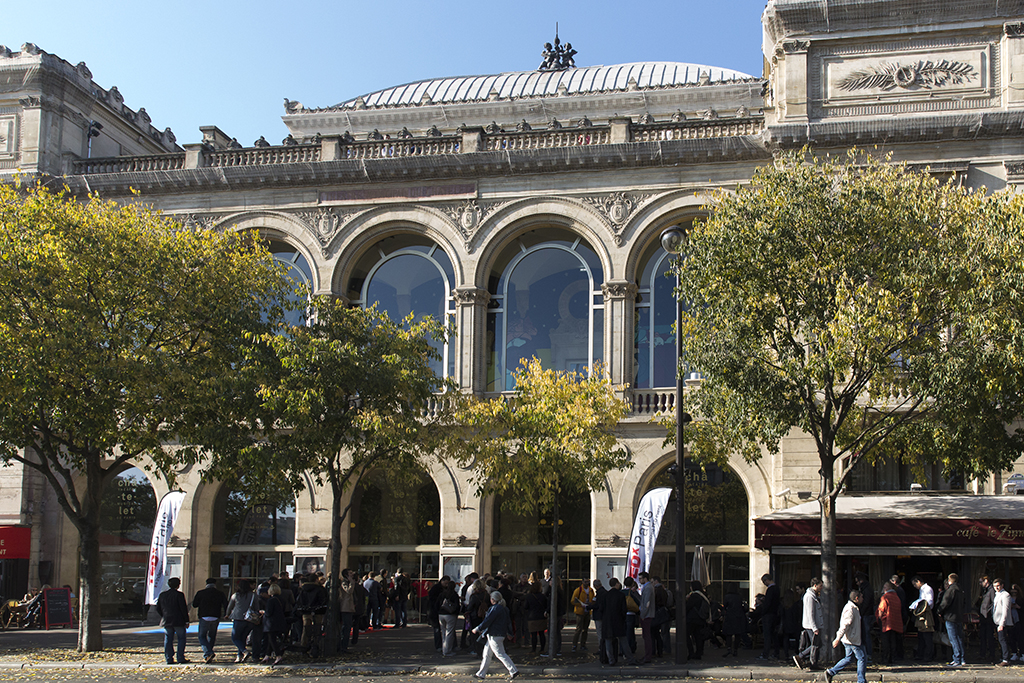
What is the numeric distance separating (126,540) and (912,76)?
2399cm

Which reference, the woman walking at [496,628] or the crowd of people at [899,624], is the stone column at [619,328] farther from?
the woman walking at [496,628]

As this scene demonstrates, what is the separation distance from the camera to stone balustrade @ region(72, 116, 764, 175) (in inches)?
1133

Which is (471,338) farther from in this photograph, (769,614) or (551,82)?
(551,82)

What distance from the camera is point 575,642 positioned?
837 inches

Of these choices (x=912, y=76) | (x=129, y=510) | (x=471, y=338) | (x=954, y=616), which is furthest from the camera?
(x=129, y=510)

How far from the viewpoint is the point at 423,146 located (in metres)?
30.6

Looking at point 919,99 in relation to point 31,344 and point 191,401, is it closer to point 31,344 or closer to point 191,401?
point 191,401

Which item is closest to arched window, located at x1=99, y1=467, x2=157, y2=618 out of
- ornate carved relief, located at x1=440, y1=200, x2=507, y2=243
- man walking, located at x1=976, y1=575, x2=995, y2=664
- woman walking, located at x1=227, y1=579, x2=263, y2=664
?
ornate carved relief, located at x1=440, y1=200, x2=507, y2=243

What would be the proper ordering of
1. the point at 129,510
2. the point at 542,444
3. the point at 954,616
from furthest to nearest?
the point at 129,510
the point at 542,444
the point at 954,616

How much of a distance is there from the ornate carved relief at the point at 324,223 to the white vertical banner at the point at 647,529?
12156 mm

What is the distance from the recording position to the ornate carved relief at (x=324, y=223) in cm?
3045

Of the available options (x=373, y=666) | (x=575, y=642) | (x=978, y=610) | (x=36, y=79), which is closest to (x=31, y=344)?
(x=373, y=666)

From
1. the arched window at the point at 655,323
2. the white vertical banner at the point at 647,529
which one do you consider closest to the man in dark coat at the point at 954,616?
the white vertical banner at the point at 647,529

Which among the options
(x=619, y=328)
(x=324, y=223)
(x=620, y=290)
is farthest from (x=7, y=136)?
(x=619, y=328)
